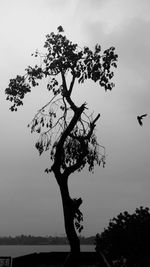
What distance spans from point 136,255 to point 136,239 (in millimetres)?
860

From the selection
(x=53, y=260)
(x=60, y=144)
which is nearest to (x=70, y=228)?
(x=60, y=144)

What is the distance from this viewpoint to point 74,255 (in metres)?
11.0

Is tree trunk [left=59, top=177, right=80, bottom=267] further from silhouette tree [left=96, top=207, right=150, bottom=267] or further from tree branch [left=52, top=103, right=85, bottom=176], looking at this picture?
silhouette tree [left=96, top=207, right=150, bottom=267]

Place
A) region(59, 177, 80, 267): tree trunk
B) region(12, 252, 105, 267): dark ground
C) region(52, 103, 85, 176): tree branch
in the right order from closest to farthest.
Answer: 1. region(59, 177, 80, 267): tree trunk
2. region(52, 103, 85, 176): tree branch
3. region(12, 252, 105, 267): dark ground

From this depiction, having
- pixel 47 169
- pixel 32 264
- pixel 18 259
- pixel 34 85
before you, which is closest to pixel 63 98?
pixel 34 85

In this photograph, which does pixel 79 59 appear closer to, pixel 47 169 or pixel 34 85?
pixel 34 85

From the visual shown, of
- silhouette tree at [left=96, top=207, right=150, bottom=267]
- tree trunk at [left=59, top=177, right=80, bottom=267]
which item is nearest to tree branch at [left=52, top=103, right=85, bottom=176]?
tree trunk at [left=59, top=177, right=80, bottom=267]

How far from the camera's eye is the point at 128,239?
16.7 m

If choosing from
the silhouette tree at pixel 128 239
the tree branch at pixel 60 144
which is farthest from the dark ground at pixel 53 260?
the tree branch at pixel 60 144

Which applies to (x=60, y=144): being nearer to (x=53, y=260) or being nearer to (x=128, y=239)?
(x=128, y=239)

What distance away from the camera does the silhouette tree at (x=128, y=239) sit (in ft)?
51.3

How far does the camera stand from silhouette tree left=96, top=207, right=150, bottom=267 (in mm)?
15648

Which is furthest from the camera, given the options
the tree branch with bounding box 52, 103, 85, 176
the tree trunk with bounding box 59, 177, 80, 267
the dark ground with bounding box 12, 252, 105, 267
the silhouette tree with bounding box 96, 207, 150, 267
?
the dark ground with bounding box 12, 252, 105, 267

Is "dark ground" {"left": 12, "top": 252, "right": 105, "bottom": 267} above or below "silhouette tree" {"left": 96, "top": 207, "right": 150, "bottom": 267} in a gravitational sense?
below
